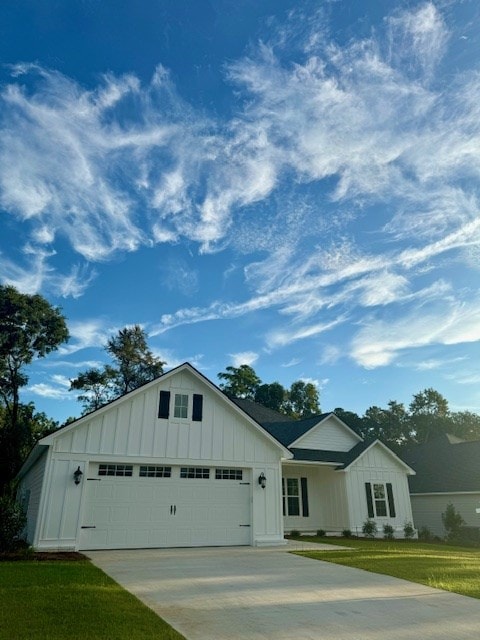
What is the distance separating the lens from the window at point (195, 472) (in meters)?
14.4

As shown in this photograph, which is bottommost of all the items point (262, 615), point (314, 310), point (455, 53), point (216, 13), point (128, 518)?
point (262, 615)

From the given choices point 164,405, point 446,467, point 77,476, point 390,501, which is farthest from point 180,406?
point 446,467

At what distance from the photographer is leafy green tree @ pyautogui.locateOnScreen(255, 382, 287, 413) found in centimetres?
4562

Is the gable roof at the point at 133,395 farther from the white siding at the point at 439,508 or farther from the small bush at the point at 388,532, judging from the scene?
the white siding at the point at 439,508

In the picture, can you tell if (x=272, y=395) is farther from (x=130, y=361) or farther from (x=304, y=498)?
(x=304, y=498)

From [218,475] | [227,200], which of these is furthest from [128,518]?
[227,200]

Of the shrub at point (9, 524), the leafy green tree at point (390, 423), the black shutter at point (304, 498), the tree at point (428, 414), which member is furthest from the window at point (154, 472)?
the tree at point (428, 414)

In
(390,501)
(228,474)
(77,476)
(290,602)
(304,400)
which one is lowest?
(290,602)

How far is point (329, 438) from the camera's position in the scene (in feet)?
72.0

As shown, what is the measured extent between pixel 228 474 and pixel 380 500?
29.1 ft

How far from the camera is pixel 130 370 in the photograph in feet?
123

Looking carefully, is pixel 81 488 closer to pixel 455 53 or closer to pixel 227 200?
pixel 227 200

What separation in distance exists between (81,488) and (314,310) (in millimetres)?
11277

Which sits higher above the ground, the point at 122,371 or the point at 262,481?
the point at 122,371
